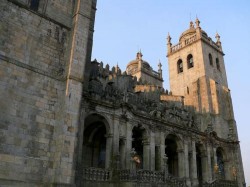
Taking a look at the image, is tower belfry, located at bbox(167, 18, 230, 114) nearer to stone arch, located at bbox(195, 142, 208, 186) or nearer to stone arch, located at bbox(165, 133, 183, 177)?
stone arch, located at bbox(195, 142, 208, 186)

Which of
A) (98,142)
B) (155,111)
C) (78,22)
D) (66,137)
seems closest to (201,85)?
(155,111)

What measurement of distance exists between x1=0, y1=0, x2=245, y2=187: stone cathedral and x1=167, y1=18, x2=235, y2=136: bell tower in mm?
327

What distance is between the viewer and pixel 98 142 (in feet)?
75.7

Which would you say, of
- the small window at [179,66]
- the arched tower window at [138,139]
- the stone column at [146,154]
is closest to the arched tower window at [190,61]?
the small window at [179,66]

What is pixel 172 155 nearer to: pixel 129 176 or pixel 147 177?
pixel 147 177

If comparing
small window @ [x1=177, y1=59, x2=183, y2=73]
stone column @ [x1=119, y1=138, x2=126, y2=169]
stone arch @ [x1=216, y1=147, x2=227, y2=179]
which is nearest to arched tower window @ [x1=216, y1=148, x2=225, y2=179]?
stone arch @ [x1=216, y1=147, x2=227, y2=179]

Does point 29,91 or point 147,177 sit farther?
point 147,177

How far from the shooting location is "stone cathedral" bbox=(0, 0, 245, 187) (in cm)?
1284

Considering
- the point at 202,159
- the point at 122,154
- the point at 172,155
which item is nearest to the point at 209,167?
the point at 202,159

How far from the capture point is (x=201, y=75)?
33719mm

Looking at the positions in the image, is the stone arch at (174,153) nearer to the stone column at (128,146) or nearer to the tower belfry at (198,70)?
the stone column at (128,146)

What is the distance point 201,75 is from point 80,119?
20565 mm

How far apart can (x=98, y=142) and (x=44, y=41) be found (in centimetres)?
1073

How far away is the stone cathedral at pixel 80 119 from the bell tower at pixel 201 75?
1.07 feet
